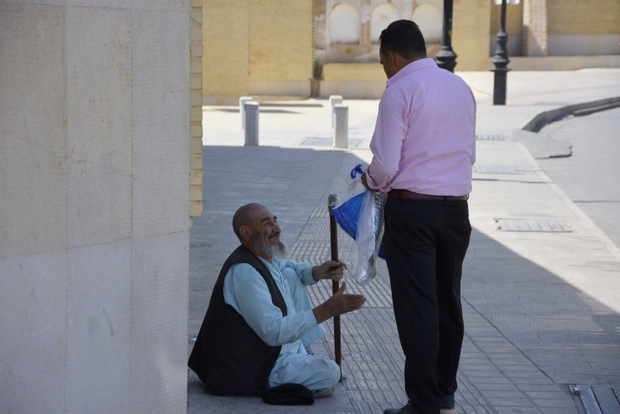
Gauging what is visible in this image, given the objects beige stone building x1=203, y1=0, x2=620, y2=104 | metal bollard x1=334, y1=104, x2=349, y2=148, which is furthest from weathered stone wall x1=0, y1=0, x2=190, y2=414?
beige stone building x1=203, y1=0, x2=620, y2=104

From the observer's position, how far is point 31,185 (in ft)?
11.2

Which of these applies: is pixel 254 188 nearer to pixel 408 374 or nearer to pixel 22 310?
pixel 408 374

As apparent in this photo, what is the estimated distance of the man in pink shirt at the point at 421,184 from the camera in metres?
4.32

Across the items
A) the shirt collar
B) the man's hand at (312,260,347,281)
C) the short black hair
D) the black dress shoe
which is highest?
the short black hair

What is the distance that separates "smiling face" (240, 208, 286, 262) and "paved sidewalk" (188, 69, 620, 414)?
0.74 metres

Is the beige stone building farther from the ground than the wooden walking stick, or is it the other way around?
the beige stone building

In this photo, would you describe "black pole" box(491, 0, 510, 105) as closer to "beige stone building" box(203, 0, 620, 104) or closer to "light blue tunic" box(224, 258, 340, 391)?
"beige stone building" box(203, 0, 620, 104)

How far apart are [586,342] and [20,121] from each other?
397 centimetres

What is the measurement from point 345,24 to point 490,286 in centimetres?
3237

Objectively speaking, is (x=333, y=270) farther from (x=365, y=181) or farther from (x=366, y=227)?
(x=365, y=181)

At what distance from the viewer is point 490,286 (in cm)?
758

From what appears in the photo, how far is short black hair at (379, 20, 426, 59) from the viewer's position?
441 cm

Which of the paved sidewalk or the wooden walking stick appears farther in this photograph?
the paved sidewalk

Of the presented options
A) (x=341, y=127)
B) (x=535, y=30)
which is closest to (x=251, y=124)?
(x=341, y=127)
